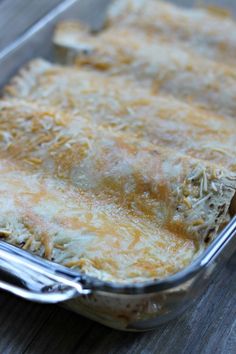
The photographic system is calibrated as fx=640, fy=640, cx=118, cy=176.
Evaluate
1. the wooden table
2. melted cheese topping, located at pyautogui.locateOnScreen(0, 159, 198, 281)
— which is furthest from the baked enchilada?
the wooden table

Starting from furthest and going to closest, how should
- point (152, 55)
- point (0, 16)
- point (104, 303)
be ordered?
point (0, 16) → point (152, 55) → point (104, 303)

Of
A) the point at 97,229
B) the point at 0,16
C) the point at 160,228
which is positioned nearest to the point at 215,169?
the point at 160,228

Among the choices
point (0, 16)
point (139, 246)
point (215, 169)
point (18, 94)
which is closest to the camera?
point (139, 246)

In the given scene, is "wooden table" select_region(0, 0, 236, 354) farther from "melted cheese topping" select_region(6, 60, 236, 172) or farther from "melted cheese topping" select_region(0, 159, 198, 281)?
"melted cheese topping" select_region(6, 60, 236, 172)

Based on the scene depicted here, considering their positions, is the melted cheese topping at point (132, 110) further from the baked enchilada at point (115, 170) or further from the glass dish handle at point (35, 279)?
the glass dish handle at point (35, 279)

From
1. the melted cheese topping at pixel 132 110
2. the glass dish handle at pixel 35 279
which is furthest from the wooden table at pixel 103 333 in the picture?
the melted cheese topping at pixel 132 110

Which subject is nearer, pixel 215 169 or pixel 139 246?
pixel 139 246

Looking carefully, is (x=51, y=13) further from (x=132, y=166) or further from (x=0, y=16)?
(x=132, y=166)
